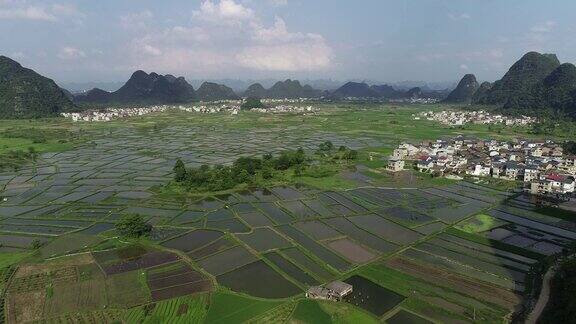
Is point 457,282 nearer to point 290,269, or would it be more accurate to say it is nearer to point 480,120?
point 290,269

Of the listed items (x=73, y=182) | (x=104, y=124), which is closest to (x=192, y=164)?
(x=73, y=182)

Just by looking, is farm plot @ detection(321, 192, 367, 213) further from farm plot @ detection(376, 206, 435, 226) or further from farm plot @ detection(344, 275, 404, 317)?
farm plot @ detection(344, 275, 404, 317)

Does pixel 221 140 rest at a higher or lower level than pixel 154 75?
lower

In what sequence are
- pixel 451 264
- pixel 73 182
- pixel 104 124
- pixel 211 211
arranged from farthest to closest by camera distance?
pixel 104 124 → pixel 73 182 → pixel 211 211 → pixel 451 264

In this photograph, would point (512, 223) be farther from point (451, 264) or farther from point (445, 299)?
point (445, 299)

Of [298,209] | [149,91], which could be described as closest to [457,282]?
[298,209]

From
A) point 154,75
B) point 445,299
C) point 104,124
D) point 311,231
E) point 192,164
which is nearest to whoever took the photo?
point 445,299

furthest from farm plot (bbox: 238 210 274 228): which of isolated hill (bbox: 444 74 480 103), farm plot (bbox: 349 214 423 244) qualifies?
isolated hill (bbox: 444 74 480 103)
